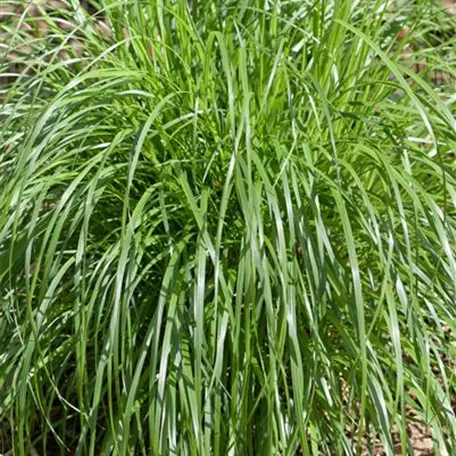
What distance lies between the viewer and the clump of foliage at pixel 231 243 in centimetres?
203

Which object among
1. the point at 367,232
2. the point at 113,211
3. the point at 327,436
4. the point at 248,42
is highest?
the point at 248,42

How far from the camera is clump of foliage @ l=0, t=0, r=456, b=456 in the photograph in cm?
203

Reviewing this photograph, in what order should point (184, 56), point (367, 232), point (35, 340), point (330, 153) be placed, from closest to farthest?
point (35, 340)
point (367, 232)
point (330, 153)
point (184, 56)

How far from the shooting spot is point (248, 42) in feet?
7.92

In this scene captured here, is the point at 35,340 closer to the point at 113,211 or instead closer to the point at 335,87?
the point at 113,211

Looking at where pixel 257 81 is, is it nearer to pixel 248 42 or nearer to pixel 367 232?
pixel 248 42

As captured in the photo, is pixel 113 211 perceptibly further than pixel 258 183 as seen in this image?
Yes

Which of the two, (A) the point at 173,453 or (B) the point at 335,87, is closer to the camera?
(A) the point at 173,453

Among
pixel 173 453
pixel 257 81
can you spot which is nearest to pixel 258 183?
pixel 257 81

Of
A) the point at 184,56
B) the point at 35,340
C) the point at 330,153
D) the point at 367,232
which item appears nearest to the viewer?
the point at 35,340

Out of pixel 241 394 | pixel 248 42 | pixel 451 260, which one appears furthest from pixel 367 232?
pixel 248 42

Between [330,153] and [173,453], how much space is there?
72 cm

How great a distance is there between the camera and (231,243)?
2254 mm

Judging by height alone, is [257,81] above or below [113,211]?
above
